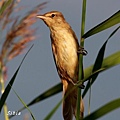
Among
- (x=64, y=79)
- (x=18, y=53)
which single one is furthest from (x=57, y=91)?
(x=64, y=79)

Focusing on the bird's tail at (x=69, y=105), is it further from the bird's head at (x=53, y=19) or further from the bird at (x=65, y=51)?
the bird's head at (x=53, y=19)

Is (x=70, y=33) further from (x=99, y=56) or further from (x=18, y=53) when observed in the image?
(x=99, y=56)

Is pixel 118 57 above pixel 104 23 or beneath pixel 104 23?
beneath

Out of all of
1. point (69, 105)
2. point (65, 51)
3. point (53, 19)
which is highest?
point (53, 19)

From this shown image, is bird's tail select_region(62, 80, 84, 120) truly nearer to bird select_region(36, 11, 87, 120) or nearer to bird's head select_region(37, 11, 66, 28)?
bird select_region(36, 11, 87, 120)

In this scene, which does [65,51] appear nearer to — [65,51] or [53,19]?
[65,51]

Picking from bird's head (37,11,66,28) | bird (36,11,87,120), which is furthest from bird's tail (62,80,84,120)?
bird's head (37,11,66,28)

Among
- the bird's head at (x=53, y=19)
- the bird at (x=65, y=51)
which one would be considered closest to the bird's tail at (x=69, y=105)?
the bird at (x=65, y=51)

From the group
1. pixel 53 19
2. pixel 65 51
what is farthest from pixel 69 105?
pixel 53 19
